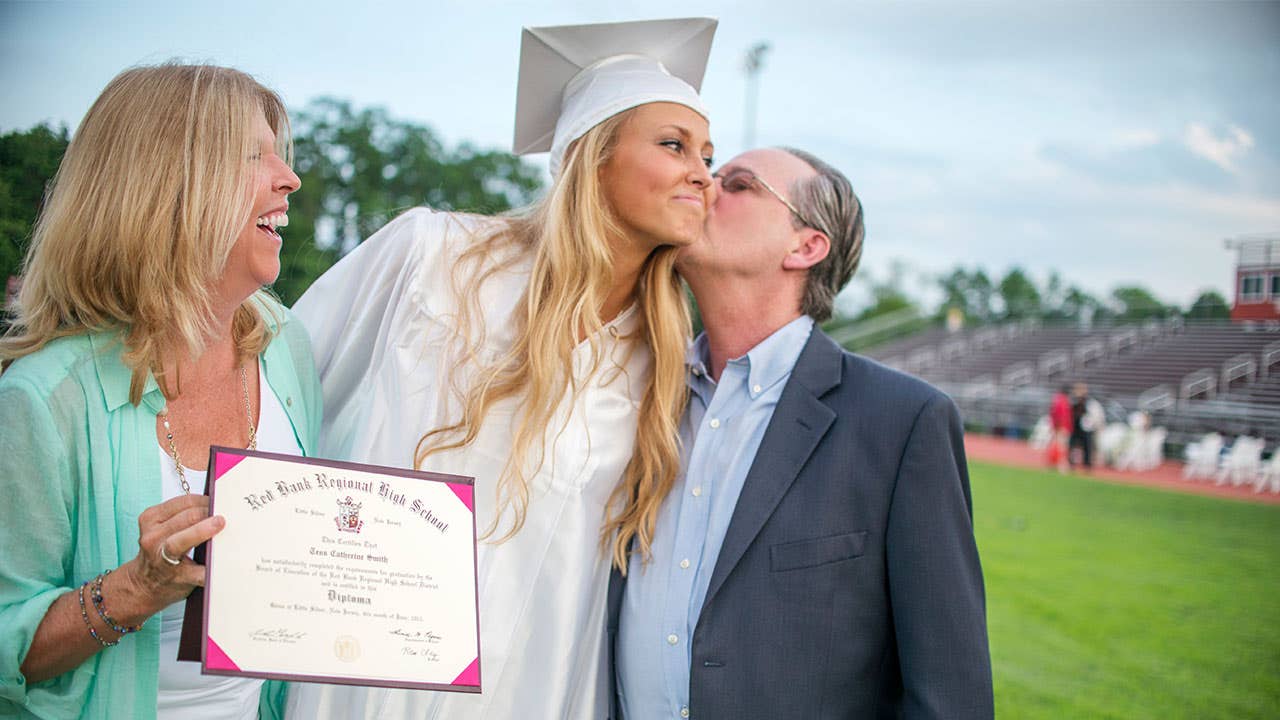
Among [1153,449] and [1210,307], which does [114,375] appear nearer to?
[1210,307]

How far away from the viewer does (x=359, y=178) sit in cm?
510

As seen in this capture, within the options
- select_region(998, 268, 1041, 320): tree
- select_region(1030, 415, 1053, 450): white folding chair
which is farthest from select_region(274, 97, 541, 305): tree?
select_region(998, 268, 1041, 320): tree

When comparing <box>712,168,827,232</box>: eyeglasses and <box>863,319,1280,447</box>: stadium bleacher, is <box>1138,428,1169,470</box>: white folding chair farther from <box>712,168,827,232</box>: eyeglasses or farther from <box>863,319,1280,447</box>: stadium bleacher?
<box>712,168,827,232</box>: eyeglasses

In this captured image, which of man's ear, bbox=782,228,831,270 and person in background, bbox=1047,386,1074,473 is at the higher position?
man's ear, bbox=782,228,831,270

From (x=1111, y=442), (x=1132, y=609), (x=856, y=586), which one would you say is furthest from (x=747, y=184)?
(x=1111, y=442)

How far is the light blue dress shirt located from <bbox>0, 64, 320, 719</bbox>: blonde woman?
95 cm

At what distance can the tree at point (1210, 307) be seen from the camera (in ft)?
17.6

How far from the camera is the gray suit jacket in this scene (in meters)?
2.09

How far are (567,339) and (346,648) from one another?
1.22m

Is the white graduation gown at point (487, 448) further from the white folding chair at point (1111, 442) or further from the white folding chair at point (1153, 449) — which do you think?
the white folding chair at point (1111, 442)

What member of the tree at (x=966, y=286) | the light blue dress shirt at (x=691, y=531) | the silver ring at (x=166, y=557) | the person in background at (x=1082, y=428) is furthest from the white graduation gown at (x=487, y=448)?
the tree at (x=966, y=286)

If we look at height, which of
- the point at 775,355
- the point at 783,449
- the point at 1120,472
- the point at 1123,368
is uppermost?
the point at 1123,368

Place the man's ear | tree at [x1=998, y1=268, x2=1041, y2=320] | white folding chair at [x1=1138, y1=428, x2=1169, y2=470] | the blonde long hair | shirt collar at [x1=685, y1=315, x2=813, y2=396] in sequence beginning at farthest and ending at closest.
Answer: tree at [x1=998, y1=268, x2=1041, y2=320]
white folding chair at [x1=1138, y1=428, x2=1169, y2=470]
the man's ear
shirt collar at [x1=685, y1=315, x2=813, y2=396]
the blonde long hair
